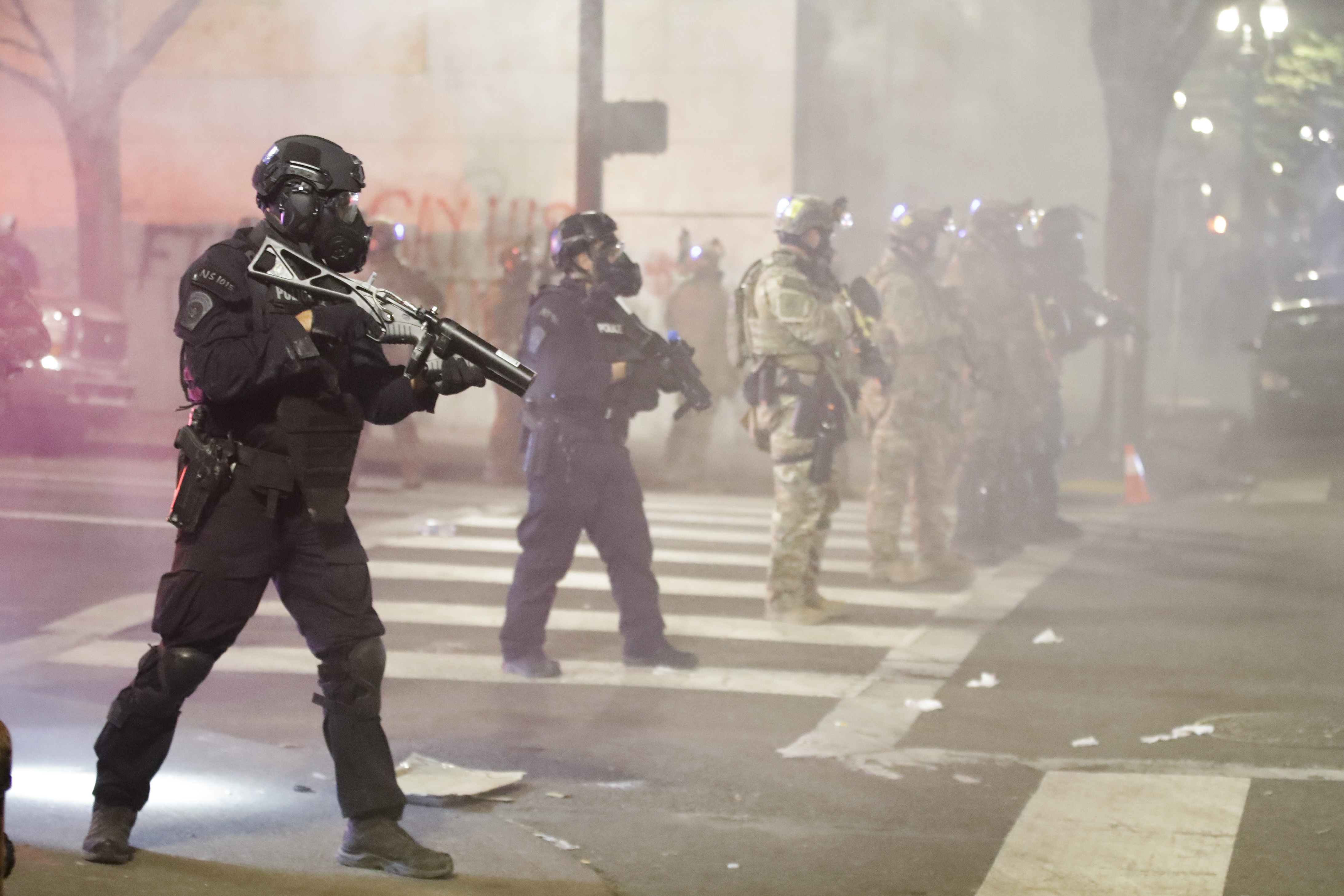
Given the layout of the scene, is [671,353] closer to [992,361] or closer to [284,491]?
[284,491]

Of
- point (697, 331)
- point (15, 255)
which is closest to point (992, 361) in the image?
point (697, 331)

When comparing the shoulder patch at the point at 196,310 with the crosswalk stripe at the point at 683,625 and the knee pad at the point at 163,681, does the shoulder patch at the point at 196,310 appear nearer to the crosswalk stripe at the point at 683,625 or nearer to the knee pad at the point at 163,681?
the knee pad at the point at 163,681

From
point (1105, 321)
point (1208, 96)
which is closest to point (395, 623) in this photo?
point (1105, 321)

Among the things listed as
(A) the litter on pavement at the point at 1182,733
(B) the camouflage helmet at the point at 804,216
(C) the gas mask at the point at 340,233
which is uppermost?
(B) the camouflage helmet at the point at 804,216

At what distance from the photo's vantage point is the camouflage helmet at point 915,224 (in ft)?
28.9

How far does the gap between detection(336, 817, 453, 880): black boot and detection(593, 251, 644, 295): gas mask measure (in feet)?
10.1

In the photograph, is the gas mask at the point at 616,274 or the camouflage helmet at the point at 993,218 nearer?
the gas mask at the point at 616,274

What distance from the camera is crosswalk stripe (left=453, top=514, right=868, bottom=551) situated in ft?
34.6

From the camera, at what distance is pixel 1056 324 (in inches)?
434

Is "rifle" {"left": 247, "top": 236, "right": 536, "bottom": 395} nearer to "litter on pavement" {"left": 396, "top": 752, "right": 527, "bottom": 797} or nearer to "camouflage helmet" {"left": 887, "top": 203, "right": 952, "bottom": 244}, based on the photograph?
"litter on pavement" {"left": 396, "top": 752, "right": 527, "bottom": 797}

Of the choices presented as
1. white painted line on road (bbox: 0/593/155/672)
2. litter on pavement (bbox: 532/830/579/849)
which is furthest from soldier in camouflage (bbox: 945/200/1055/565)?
litter on pavement (bbox: 532/830/579/849)

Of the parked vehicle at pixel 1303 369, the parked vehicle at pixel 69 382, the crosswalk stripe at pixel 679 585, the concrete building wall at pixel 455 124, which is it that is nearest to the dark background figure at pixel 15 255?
the parked vehicle at pixel 69 382

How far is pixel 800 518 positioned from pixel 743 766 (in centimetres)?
242

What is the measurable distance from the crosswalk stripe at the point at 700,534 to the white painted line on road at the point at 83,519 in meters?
1.92
